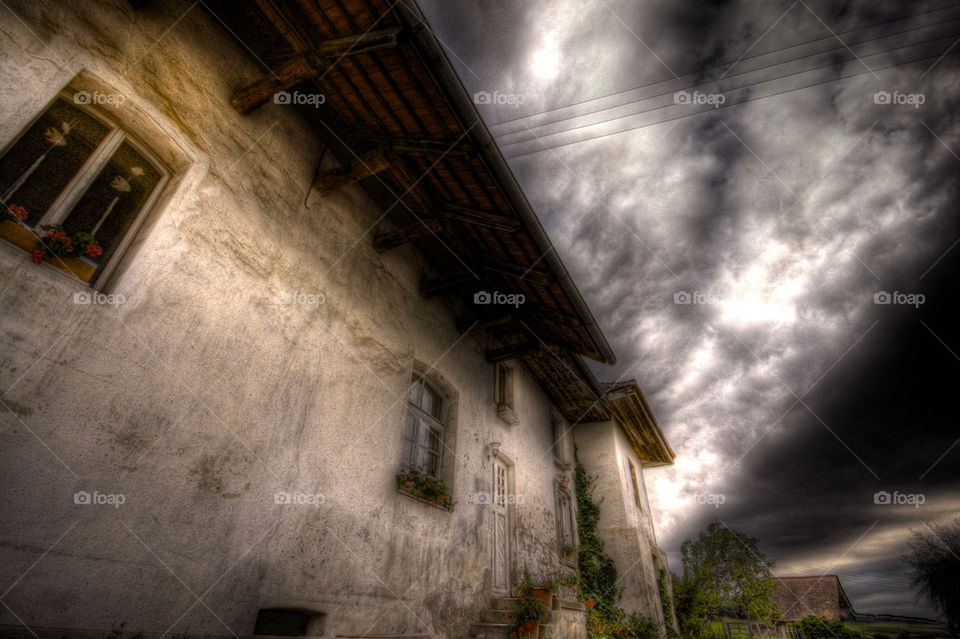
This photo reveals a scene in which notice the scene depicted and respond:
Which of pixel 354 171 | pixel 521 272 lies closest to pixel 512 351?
pixel 521 272

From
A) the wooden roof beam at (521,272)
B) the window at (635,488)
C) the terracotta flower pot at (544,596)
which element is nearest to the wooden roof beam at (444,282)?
the wooden roof beam at (521,272)

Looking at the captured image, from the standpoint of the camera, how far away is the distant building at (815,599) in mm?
27422

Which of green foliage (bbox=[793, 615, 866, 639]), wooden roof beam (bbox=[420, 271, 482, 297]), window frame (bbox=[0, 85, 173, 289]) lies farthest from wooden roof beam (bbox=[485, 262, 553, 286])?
green foliage (bbox=[793, 615, 866, 639])

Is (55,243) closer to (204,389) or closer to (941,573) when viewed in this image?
(204,389)

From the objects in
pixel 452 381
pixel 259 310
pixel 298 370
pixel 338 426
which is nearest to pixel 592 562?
pixel 452 381

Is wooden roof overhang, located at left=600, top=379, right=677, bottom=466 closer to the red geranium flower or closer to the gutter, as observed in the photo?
the gutter

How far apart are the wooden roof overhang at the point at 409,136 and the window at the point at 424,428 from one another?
1.64 m

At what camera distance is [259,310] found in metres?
3.95

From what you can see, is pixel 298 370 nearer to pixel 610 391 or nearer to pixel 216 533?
pixel 216 533

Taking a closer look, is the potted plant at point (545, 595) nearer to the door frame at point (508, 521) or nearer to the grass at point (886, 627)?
the door frame at point (508, 521)

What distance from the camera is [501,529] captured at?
7.83 meters

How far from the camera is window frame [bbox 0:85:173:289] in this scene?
2887mm

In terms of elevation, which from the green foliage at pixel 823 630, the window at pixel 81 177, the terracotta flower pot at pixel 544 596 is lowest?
the green foliage at pixel 823 630

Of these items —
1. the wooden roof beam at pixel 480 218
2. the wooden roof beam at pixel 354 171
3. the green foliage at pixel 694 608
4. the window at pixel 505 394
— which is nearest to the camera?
the wooden roof beam at pixel 354 171
